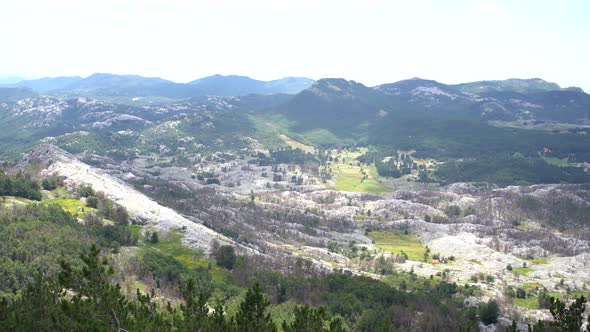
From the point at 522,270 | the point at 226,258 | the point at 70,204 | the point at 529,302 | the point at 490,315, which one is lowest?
the point at 522,270

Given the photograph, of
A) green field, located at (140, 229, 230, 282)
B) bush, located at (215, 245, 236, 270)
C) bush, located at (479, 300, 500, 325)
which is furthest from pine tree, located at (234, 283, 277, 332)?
bush, located at (215, 245, 236, 270)

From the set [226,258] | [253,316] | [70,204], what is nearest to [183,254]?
[226,258]

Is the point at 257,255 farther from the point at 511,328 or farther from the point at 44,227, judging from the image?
the point at 511,328

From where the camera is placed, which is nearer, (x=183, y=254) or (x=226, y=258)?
(x=226, y=258)

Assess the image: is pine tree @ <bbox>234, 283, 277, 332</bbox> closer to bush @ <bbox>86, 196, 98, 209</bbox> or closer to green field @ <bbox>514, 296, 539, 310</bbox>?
green field @ <bbox>514, 296, 539, 310</bbox>

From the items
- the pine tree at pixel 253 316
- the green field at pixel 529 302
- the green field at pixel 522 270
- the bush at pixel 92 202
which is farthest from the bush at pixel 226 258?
the green field at pixel 522 270

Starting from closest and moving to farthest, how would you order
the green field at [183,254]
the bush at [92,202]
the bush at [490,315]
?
the bush at [490,315], the green field at [183,254], the bush at [92,202]

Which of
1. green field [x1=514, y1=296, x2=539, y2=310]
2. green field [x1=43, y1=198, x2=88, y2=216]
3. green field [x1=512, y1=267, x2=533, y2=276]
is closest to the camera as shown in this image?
green field [x1=514, y1=296, x2=539, y2=310]

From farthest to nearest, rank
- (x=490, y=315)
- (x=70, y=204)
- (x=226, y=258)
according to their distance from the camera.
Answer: (x=70, y=204) < (x=226, y=258) < (x=490, y=315)

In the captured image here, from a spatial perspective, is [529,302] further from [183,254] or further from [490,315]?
[183,254]

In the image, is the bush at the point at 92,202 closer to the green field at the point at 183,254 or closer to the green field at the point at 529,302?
the green field at the point at 183,254

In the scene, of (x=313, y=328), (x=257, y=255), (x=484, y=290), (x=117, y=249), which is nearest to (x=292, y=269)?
(x=257, y=255)

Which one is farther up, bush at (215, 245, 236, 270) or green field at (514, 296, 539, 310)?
bush at (215, 245, 236, 270)
